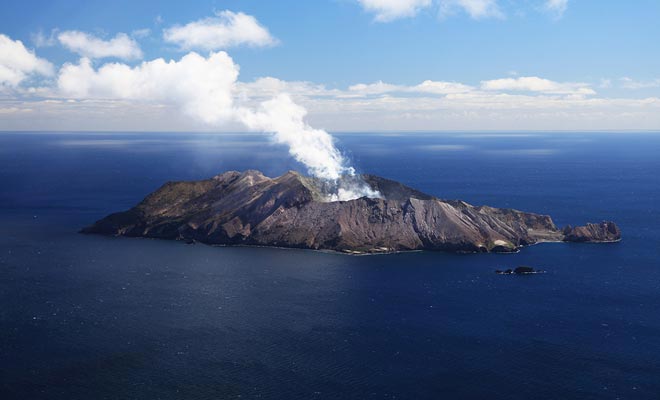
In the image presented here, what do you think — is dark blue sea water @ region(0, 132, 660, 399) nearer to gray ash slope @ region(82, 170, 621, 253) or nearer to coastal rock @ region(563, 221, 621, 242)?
gray ash slope @ region(82, 170, 621, 253)

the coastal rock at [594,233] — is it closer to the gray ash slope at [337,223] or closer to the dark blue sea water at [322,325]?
the gray ash slope at [337,223]

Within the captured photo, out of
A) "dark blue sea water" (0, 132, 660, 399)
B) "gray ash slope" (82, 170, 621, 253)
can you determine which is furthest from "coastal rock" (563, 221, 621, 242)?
"dark blue sea water" (0, 132, 660, 399)

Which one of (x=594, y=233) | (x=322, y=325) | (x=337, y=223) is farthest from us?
(x=594, y=233)

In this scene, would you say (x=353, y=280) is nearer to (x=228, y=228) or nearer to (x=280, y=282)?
(x=280, y=282)

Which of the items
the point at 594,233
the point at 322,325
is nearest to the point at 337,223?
the point at 322,325

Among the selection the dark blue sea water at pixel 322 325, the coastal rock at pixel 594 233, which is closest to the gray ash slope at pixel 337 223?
the coastal rock at pixel 594 233

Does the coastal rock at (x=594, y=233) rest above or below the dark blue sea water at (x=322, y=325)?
above

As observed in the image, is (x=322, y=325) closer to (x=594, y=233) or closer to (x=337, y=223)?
(x=337, y=223)

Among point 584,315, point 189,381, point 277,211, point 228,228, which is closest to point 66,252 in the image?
point 228,228

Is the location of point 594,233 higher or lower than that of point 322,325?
higher

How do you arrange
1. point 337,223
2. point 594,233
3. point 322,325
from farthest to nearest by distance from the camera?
point 594,233
point 337,223
point 322,325
